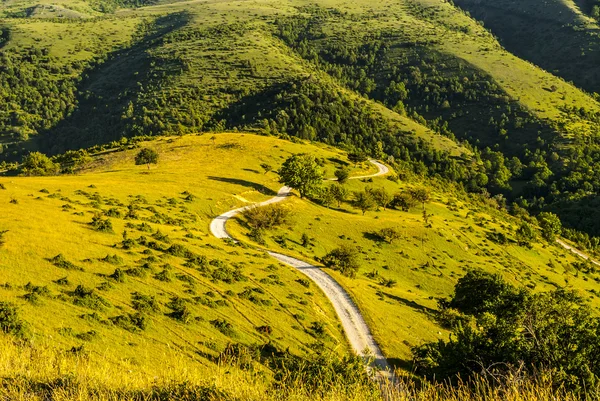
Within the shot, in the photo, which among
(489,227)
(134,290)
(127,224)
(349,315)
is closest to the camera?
(134,290)

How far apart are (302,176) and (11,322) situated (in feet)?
236

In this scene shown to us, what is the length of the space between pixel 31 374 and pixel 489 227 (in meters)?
114

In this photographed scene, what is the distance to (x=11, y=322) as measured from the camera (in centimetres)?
2077

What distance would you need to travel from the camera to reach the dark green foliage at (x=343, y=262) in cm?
5534

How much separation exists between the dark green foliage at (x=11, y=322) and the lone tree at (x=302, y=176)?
69.6 m

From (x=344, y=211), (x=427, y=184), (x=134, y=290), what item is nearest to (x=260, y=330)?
(x=134, y=290)

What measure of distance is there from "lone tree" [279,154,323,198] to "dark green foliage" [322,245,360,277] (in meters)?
33.9

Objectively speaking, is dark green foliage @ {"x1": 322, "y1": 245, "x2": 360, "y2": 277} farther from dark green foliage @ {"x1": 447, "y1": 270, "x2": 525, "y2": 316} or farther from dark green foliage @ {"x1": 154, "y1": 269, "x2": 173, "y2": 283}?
dark green foliage @ {"x1": 154, "y1": 269, "x2": 173, "y2": 283}

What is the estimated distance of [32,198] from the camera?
49656 millimetres

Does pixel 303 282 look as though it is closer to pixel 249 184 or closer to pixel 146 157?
pixel 249 184

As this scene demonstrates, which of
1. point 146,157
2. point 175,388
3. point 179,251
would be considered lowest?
point 146,157

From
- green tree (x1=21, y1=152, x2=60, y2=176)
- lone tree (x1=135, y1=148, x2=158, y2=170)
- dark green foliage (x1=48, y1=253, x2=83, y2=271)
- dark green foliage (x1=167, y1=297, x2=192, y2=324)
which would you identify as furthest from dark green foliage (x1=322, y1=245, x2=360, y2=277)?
green tree (x1=21, y1=152, x2=60, y2=176)

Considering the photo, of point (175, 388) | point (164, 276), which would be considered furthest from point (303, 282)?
point (175, 388)

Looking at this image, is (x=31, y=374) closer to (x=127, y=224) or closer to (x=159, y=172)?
(x=127, y=224)
